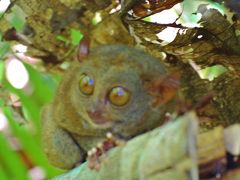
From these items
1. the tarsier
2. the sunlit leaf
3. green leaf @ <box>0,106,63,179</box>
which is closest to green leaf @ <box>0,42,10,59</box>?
the sunlit leaf

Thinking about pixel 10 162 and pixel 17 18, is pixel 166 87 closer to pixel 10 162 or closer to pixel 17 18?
pixel 17 18

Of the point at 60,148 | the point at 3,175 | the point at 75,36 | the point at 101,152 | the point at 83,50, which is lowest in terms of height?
the point at 3,175

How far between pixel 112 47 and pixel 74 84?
18 centimetres

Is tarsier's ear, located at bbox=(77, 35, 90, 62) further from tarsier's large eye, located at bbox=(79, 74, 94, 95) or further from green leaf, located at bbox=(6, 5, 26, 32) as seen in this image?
green leaf, located at bbox=(6, 5, 26, 32)

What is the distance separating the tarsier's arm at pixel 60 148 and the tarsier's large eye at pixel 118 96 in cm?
35

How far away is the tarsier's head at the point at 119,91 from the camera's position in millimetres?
1839

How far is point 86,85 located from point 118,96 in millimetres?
135

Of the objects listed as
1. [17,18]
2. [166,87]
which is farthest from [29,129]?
[166,87]

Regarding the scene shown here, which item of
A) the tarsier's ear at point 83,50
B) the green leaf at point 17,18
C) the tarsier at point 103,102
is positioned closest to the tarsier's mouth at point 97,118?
the tarsier at point 103,102

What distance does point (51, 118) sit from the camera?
2.16 metres

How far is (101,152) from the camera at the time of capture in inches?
69.6

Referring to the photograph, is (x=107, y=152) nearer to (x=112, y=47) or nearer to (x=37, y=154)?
(x=112, y=47)

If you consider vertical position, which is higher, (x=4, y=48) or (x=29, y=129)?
(x=4, y=48)

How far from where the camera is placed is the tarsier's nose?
187cm
